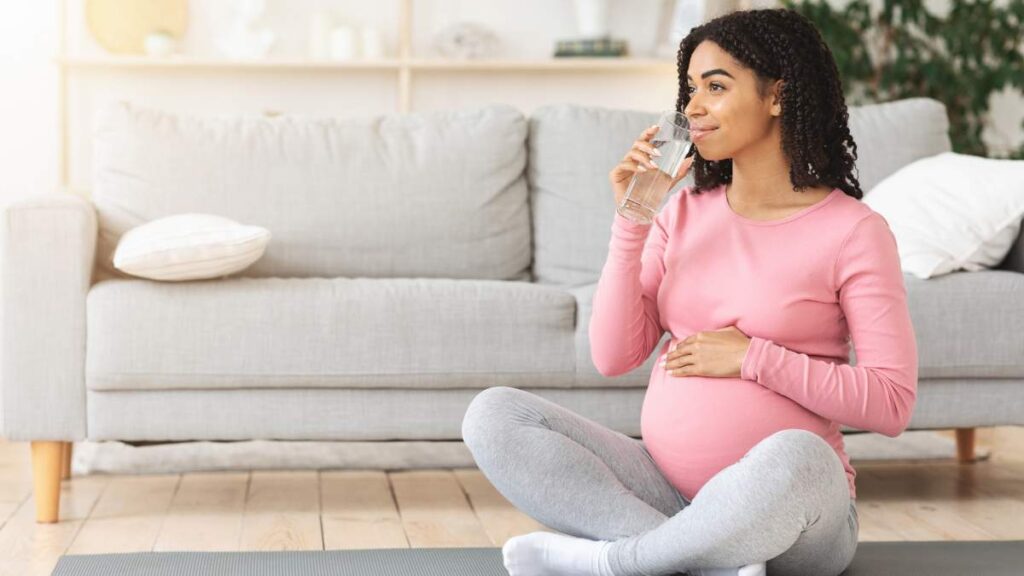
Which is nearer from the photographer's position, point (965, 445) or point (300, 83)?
point (965, 445)

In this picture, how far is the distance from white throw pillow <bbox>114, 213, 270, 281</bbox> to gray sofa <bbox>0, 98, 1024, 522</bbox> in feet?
0.13

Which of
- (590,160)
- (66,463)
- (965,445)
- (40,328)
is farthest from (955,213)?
(66,463)

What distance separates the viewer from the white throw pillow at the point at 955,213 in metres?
2.61

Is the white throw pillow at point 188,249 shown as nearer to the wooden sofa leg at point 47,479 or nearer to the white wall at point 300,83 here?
the wooden sofa leg at point 47,479

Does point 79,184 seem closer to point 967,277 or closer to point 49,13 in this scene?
point 49,13

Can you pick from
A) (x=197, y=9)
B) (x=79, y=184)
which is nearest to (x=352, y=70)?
(x=197, y=9)

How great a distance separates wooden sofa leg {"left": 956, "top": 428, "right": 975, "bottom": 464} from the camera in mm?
3068

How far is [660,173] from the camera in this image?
62.8 inches

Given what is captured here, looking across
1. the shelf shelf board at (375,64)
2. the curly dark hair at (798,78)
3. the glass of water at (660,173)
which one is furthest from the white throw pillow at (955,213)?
the shelf shelf board at (375,64)

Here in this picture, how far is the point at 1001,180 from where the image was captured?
8.98 ft

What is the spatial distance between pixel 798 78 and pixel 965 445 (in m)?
1.77

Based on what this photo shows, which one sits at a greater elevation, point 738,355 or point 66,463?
point 738,355

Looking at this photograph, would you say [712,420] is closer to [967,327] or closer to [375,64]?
[967,327]

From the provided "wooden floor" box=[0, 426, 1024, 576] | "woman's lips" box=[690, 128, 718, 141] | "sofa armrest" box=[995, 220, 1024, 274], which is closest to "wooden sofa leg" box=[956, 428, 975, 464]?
"wooden floor" box=[0, 426, 1024, 576]
